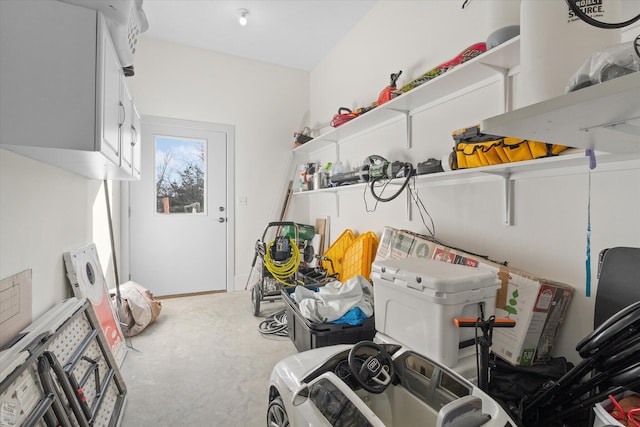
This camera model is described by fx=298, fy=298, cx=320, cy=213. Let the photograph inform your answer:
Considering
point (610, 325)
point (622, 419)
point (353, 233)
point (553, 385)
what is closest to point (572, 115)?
point (610, 325)

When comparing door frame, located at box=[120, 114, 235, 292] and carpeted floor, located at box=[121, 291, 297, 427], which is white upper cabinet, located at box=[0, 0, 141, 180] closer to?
carpeted floor, located at box=[121, 291, 297, 427]

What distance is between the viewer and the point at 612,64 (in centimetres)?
58

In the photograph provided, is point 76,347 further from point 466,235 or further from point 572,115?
point 466,235

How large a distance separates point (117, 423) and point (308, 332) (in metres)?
1.12

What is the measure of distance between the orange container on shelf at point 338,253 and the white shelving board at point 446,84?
3.72 feet

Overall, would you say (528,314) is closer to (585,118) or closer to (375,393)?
(375,393)

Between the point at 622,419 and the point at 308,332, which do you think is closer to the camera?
the point at 622,419

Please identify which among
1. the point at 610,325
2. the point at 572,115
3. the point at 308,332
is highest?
the point at 572,115

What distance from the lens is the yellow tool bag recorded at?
141 cm

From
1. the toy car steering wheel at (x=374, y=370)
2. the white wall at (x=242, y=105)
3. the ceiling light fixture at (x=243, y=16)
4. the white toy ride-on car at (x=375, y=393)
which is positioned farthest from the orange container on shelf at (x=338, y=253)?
the ceiling light fixture at (x=243, y=16)

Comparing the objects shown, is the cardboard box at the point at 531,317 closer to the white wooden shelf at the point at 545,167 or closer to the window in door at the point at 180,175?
the white wooden shelf at the point at 545,167

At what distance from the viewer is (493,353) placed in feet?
5.07

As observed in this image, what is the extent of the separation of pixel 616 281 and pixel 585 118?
0.97 meters

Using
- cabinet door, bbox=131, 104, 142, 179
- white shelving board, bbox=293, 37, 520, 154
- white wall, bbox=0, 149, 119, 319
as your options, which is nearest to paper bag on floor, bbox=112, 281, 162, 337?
white wall, bbox=0, 149, 119, 319
